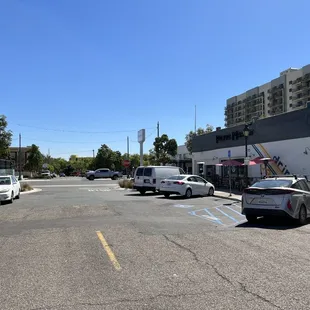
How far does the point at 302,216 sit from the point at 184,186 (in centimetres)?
1079

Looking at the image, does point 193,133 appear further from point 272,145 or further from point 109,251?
point 109,251

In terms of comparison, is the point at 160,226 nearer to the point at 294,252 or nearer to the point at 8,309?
the point at 294,252

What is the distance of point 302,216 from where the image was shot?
12.1m

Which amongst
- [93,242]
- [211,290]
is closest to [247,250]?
[211,290]

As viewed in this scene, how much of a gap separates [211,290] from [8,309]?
261 centimetres

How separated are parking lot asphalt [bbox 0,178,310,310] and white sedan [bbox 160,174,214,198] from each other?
1020cm

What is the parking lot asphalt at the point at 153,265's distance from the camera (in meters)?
4.91

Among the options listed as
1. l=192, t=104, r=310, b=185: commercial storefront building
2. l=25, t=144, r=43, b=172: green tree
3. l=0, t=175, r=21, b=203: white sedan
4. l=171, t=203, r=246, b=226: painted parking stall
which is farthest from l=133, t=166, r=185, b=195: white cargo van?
l=25, t=144, r=43, b=172: green tree

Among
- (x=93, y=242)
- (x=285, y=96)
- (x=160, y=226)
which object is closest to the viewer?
(x=93, y=242)

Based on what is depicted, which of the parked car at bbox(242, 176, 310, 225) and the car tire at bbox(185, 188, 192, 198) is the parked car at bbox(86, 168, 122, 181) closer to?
the car tire at bbox(185, 188, 192, 198)

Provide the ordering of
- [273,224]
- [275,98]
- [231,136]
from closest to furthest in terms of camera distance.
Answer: [273,224]
[231,136]
[275,98]

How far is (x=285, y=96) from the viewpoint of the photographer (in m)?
135

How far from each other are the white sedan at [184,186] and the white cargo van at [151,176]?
227 cm

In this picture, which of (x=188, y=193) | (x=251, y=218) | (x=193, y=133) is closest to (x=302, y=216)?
(x=251, y=218)
